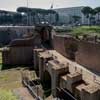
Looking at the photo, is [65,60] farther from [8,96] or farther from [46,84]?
[8,96]

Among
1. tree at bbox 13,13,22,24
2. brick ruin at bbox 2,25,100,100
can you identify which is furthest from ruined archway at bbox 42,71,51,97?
tree at bbox 13,13,22,24

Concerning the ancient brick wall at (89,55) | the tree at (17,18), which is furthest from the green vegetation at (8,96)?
the tree at (17,18)

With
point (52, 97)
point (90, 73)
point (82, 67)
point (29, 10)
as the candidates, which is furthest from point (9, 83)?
point (29, 10)

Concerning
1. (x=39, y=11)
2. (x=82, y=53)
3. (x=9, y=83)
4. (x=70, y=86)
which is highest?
(x=39, y=11)

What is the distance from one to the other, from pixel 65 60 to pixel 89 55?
435 centimetres

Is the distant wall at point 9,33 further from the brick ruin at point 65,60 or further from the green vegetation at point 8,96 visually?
the green vegetation at point 8,96

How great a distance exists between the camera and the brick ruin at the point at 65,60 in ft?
49.0

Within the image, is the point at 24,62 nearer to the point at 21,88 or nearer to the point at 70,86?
the point at 21,88

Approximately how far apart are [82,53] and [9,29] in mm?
42767

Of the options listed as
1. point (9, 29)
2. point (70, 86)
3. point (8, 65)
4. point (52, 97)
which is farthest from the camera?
point (9, 29)

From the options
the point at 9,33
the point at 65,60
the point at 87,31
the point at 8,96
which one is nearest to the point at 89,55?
the point at 65,60

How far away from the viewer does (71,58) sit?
73.4 ft

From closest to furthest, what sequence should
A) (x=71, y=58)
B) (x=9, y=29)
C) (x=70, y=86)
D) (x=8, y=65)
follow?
(x=70, y=86) < (x=71, y=58) < (x=8, y=65) < (x=9, y=29)

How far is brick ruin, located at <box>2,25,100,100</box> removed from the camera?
A: 14.9m
